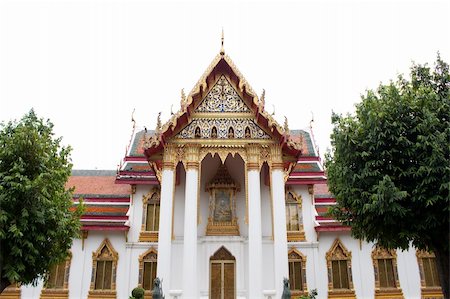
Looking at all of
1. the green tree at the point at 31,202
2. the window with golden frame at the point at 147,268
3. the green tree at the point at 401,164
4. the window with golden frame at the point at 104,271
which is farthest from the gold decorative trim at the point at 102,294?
the green tree at the point at 401,164

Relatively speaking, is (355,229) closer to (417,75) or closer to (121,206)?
(417,75)

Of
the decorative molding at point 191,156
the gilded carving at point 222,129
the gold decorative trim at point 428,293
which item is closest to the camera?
the decorative molding at point 191,156

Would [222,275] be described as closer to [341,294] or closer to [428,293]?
[341,294]

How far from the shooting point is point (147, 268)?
54.4 ft

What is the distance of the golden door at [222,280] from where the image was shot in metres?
14.4

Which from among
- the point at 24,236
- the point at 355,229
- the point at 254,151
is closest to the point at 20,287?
the point at 24,236

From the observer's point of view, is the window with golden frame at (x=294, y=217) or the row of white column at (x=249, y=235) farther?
the window with golden frame at (x=294, y=217)

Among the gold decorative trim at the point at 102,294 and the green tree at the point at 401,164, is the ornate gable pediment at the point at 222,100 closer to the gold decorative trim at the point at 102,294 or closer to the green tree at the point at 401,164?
the green tree at the point at 401,164

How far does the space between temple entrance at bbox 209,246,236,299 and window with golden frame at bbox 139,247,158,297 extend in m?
3.11

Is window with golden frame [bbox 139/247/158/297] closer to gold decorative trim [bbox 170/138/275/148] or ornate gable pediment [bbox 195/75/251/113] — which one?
gold decorative trim [bbox 170/138/275/148]

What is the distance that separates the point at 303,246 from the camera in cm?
1692

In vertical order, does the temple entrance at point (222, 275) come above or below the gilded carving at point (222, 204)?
below

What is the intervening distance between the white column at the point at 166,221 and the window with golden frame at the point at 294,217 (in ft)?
19.4

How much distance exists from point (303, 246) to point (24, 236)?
1104 cm
